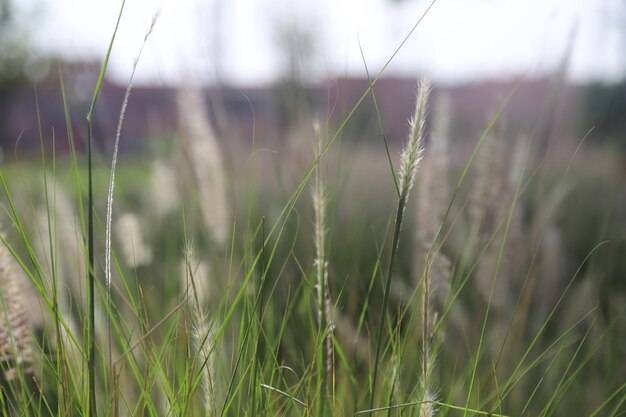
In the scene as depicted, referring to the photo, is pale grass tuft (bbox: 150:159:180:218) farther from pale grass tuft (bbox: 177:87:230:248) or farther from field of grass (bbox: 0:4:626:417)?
pale grass tuft (bbox: 177:87:230:248)

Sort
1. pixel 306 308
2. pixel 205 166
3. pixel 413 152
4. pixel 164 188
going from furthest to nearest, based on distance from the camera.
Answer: pixel 164 188, pixel 205 166, pixel 306 308, pixel 413 152

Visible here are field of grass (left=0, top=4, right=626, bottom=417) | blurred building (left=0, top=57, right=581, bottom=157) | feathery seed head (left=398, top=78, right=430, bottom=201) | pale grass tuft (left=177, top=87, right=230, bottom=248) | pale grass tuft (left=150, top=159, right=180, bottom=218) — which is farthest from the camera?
pale grass tuft (left=150, top=159, right=180, bottom=218)

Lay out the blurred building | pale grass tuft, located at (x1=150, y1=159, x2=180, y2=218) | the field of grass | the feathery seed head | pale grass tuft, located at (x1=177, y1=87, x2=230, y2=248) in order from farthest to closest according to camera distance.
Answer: pale grass tuft, located at (x1=150, y1=159, x2=180, y2=218)
pale grass tuft, located at (x1=177, y1=87, x2=230, y2=248)
the blurred building
the field of grass
the feathery seed head

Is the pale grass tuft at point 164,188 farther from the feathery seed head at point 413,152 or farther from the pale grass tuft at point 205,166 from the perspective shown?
the feathery seed head at point 413,152

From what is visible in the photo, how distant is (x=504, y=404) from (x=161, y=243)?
2057 millimetres

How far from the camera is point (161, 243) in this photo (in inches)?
123

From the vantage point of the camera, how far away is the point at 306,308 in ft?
4.63

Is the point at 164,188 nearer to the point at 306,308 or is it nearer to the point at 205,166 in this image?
the point at 205,166

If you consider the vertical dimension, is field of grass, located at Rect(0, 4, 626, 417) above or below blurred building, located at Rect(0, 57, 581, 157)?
below

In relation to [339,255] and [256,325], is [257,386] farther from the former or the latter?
[339,255]

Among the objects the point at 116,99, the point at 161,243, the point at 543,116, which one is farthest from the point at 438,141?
the point at 116,99

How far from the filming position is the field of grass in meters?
0.85

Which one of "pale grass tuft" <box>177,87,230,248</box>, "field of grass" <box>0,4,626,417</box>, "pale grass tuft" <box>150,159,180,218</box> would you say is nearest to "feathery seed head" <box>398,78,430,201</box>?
"field of grass" <box>0,4,626,417</box>

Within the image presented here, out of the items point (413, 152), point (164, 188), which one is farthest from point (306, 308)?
point (164, 188)
